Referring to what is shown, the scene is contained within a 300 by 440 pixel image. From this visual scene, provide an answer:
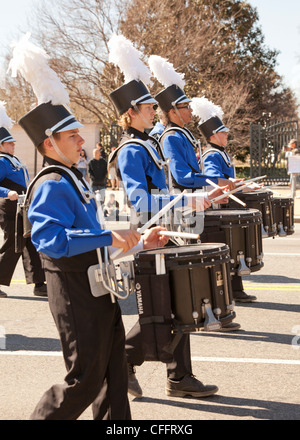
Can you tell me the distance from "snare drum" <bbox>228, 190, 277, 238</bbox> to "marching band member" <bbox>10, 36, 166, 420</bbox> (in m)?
4.39

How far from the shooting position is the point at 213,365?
5.98 m

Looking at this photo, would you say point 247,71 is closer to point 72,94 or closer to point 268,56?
point 268,56

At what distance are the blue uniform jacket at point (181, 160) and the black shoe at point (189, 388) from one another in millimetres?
2122

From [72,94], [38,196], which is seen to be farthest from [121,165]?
[72,94]

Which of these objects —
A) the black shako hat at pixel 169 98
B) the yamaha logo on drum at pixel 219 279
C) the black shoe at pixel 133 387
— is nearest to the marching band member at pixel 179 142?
the black shako hat at pixel 169 98

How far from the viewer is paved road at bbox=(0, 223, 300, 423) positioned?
5004mm

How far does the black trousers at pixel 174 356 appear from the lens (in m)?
5.07

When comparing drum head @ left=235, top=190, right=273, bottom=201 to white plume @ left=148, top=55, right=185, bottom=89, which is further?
drum head @ left=235, top=190, right=273, bottom=201

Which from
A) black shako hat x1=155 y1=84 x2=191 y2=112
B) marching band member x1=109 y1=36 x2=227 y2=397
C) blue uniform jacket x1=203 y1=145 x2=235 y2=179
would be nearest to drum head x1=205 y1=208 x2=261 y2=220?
marching band member x1=109 y1=36 x2=227 y2=397

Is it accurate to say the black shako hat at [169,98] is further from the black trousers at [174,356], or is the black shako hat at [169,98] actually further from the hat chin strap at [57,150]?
the hat chin strap at [57,150]

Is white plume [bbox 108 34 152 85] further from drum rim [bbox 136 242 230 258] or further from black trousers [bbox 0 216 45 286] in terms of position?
black trousers [bbox 0 216 45 286]

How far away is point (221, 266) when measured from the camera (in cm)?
467

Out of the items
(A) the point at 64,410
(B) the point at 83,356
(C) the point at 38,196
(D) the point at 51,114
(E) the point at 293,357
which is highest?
(D) the point at 51,114

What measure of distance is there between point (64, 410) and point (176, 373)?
1.59 metres
